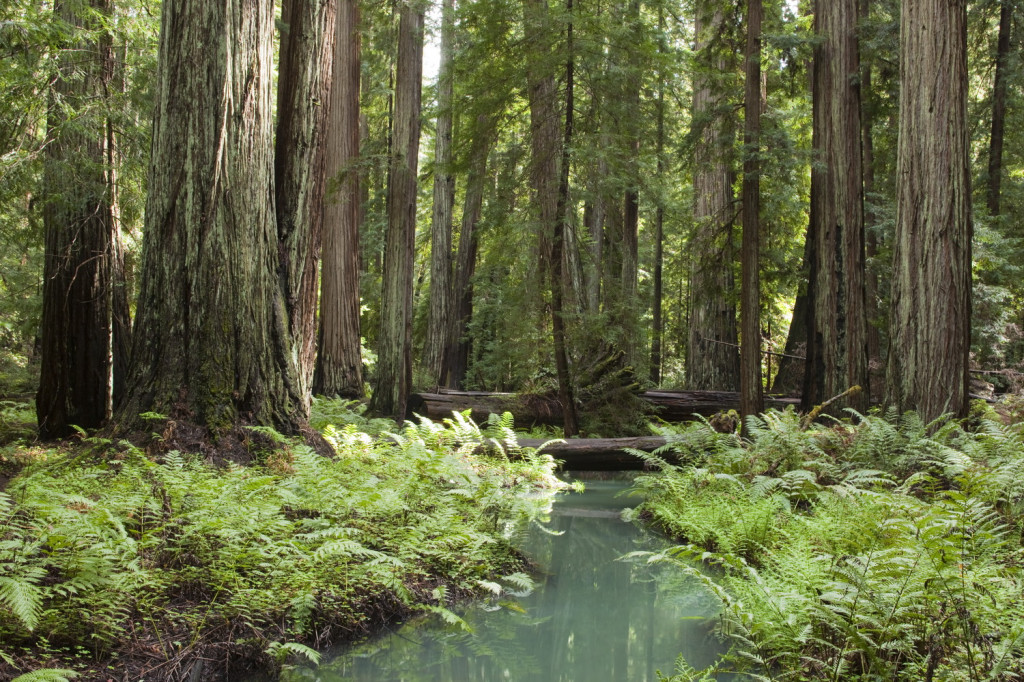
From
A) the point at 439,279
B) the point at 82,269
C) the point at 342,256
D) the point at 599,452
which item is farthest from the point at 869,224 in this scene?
the point at 82,269

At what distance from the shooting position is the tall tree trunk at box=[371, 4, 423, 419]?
1208 cm

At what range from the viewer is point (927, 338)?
26.7 feet

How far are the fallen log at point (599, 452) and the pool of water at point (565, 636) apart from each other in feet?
12.5

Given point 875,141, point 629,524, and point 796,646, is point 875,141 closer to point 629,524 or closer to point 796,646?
point 629,524

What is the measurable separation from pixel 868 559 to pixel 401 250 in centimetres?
999

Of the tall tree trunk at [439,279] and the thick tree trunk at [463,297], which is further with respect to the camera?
the thick tree trunk at [463,297]

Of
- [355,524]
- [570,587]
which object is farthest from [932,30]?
[355,524]

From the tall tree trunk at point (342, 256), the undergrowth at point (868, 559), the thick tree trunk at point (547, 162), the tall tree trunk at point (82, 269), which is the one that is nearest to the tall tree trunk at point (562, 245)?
the thick tree trunk at point (547, 162)

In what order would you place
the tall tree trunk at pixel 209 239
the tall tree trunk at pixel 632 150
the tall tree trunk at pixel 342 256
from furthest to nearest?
the tall tree trunk at pixel 342 256, the tall tree trunk at pixel 632 150, the tall tree trunk at pixel 209 239

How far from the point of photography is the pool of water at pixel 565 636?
3.56 meters

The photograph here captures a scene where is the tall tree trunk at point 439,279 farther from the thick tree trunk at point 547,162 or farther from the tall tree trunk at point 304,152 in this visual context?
the tall tree trunk at point 304,152

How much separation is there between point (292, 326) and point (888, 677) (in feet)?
17.2

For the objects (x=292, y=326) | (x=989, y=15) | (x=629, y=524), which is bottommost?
(x=629, y=524)

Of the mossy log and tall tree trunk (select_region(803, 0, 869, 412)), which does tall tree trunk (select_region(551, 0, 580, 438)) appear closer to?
the mossy log
